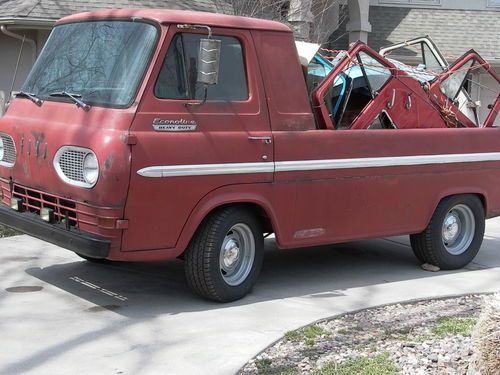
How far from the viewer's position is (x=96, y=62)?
5.94m

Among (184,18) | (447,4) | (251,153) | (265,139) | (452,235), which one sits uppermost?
(447,4)

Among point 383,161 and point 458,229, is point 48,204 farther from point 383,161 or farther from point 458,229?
point 458,229

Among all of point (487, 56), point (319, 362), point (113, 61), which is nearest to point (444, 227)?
point (319, 362)

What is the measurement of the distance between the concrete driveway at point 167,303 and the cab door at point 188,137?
0.68 meters

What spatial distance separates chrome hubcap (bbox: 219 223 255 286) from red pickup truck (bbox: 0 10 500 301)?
0.04 feet

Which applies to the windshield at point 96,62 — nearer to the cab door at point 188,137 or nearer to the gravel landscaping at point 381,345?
the cab door at point 188,137

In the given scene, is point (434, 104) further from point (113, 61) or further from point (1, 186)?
point (1, 186)

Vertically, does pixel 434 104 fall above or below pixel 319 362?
above

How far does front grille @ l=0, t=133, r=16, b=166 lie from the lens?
6.28m

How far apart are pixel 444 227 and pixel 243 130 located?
2894mm

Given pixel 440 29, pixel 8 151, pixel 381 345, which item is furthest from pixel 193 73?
pixel 440 29

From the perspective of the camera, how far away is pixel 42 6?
1304 cm

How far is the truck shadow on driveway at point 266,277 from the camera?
20.2 ft

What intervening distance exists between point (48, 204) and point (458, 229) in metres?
4.45
